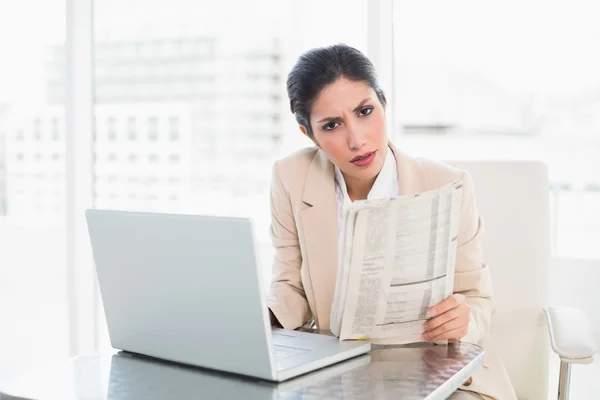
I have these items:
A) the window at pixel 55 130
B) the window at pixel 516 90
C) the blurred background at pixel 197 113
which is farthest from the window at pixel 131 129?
the window at pixel 516 90

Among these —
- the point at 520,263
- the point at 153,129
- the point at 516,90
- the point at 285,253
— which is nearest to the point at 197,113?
the point at 153,129

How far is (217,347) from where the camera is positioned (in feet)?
3.26

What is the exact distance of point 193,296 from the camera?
0.98m

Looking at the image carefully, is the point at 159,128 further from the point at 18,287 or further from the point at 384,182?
the point at 384,182

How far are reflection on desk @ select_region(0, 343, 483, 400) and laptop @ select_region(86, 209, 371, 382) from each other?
0.07 ft

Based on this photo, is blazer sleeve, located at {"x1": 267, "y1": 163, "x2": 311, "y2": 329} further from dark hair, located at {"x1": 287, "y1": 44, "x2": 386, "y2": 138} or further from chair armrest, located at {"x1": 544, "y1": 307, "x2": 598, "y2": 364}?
chair armrest, located at {"x1": 544, "y1": 307, "x2": 598, "y2": 364}

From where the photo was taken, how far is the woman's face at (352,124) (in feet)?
4.89

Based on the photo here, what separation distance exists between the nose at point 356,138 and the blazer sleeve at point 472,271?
0.82ft

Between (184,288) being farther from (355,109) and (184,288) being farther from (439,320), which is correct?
(355,109)

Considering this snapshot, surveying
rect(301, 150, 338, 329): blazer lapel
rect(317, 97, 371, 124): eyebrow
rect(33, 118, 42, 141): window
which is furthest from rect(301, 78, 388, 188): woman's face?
rect(33, 118, 42, 141): window

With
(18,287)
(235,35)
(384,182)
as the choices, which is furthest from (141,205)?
(384,182)

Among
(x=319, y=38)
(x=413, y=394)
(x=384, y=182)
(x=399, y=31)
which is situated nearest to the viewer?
(x=413, y=394)

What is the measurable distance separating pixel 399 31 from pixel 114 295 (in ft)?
5.34

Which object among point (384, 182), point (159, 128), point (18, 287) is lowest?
point (18, 287)
